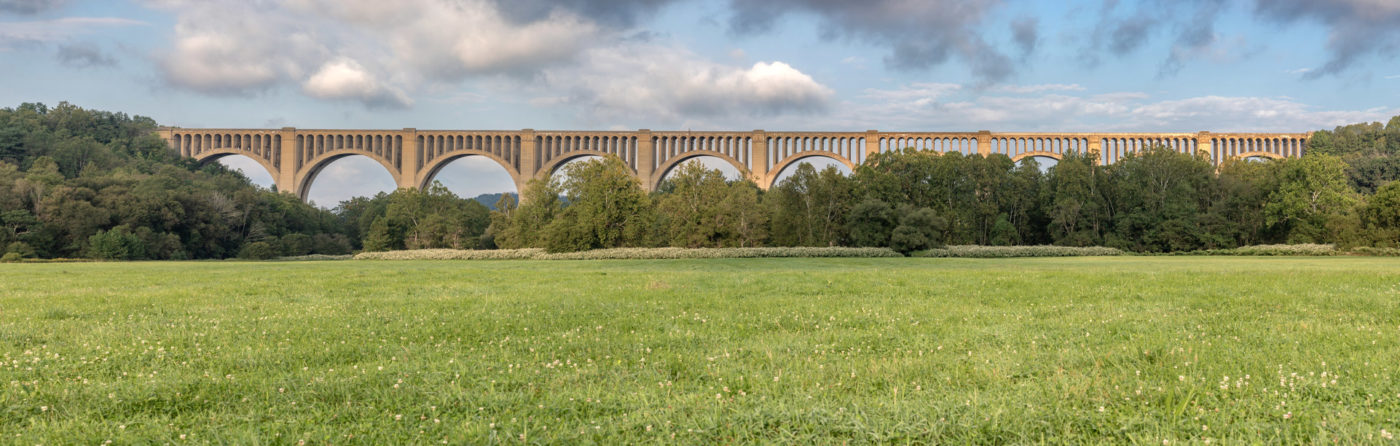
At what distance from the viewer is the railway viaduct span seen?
3206 inches

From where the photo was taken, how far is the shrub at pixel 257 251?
5135 centimetres

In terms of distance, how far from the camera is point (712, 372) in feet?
15.7

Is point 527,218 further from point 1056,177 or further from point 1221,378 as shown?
point 1221,378

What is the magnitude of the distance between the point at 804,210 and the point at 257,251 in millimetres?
40955

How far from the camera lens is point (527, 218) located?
46.0 meters

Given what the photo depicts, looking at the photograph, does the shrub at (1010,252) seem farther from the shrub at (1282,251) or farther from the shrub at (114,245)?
the shrub at (114,245)

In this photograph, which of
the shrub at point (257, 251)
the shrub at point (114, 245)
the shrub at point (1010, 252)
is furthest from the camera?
the shrub at point (257, 251)

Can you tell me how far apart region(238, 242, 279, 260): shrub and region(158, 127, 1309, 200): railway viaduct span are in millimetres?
29102

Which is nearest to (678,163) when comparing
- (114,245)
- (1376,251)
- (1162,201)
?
(1162,201)

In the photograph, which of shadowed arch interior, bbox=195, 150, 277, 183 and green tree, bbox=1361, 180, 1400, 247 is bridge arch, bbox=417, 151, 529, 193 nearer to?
shadowed arch interior, bbox=195, 150, 277, 183

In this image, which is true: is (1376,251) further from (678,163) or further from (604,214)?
(678,163)

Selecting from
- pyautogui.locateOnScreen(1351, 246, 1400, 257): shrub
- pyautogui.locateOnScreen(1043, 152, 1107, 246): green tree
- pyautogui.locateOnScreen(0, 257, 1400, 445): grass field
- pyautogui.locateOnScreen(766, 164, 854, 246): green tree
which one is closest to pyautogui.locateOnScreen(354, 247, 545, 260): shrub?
pyautogui.locateOnScreen(766, 164, 854, 246): green tree

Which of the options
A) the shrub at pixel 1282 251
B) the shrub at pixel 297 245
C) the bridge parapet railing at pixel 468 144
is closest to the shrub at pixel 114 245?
the shrub at pixel 297 245

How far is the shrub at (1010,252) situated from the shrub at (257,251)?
47.1 m
